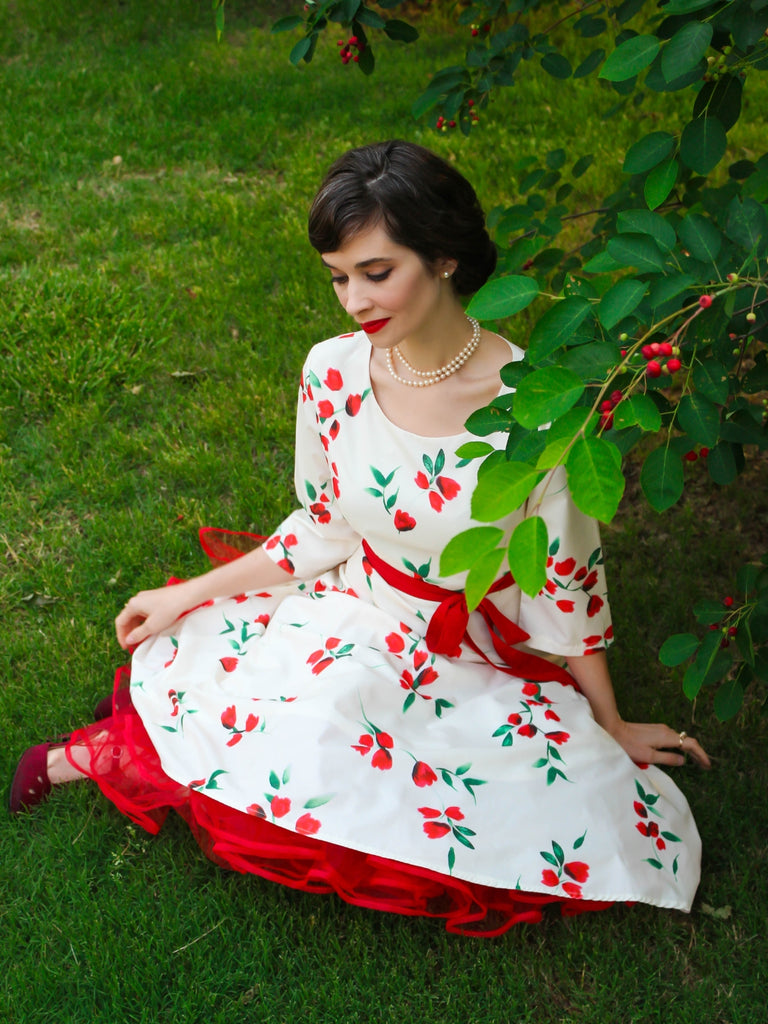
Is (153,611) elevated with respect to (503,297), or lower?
lower

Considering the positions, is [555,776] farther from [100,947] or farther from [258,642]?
[100,947]

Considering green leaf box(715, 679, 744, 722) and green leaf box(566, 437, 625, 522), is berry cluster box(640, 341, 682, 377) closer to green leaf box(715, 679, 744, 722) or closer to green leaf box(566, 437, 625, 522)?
green leaf box(566, 437, 625, 522)

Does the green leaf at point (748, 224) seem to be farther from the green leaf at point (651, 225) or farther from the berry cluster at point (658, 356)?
the berry cluster at point (658, 356)

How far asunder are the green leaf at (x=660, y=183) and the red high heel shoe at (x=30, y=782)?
6.43 feet

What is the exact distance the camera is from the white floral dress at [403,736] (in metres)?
2.12

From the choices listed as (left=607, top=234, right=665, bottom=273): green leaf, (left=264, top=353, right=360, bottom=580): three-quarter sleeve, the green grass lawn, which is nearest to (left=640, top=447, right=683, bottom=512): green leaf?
(left=607, top=234, right=665, bottom=273): green leaf

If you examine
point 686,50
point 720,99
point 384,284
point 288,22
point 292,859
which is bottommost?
point 292,859

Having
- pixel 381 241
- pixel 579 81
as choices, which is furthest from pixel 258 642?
pixel 579 81

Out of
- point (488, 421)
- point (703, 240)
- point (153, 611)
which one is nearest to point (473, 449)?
point (488, 421)

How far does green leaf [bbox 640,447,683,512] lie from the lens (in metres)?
1.47

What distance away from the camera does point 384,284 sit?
2053 millimetres

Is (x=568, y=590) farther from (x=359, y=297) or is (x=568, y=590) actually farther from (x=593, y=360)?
(x=593, y=360)

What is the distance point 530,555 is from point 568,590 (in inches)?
51.2

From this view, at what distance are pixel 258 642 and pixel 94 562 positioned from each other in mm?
1048
